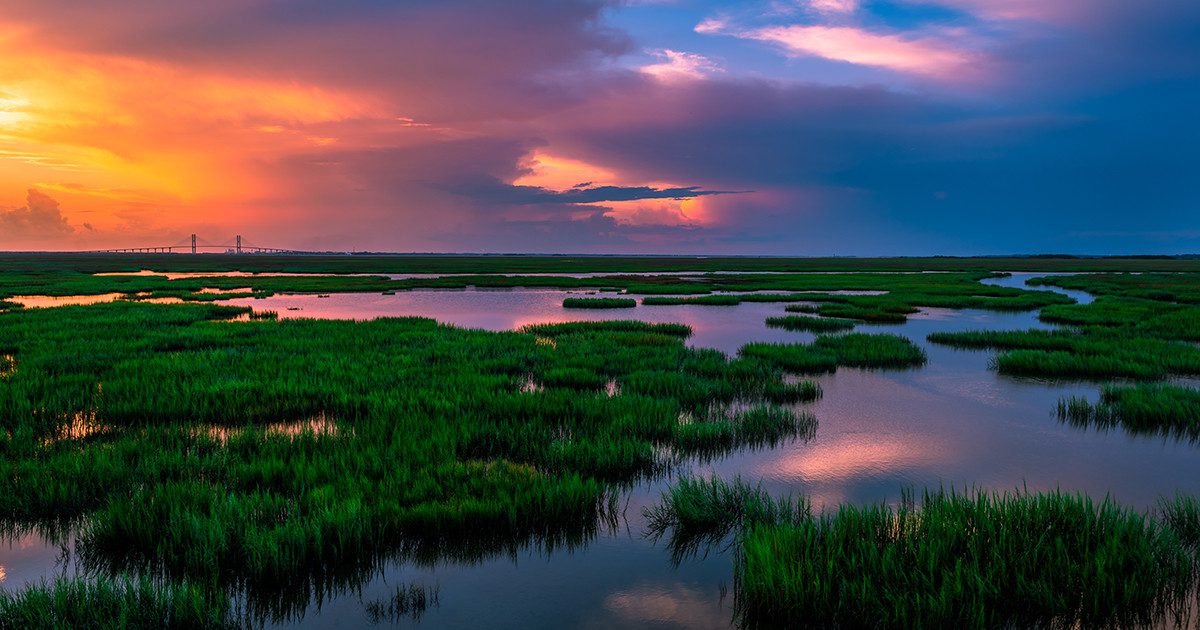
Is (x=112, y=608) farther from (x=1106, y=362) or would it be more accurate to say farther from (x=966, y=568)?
(x=1106, y=362)

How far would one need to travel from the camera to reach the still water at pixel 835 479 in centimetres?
461

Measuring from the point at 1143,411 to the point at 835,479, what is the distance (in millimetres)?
6702

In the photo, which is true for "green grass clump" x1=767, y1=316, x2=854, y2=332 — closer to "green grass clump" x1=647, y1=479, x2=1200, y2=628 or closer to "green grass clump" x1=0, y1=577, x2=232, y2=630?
"green grass clump" x1=647, y1=479, x2=1200, y2=628

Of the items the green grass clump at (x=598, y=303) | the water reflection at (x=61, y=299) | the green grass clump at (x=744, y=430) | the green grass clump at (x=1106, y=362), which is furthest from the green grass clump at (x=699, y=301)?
the water reflection at (x=61, y=299)

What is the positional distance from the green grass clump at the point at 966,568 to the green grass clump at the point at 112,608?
12.2 feet

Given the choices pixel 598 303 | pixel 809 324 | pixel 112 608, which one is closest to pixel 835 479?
pixel 112 608

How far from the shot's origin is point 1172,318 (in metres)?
22.5

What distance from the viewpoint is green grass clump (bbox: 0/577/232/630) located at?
3.84m

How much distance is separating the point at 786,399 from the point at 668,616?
7.57 metres

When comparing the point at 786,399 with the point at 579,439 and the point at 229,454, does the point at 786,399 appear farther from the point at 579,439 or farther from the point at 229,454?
the point at 229,454

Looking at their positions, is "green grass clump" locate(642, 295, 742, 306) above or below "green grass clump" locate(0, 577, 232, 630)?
above

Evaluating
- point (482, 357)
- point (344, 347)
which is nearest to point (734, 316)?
point (482, 357)

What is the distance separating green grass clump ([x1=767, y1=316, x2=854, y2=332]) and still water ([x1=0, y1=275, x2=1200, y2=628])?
614cm

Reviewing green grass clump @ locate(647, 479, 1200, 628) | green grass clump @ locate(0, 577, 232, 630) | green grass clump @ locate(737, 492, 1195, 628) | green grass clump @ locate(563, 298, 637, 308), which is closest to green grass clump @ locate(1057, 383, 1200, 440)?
green grass clump @ locate(647, 479, 1200, 628)
